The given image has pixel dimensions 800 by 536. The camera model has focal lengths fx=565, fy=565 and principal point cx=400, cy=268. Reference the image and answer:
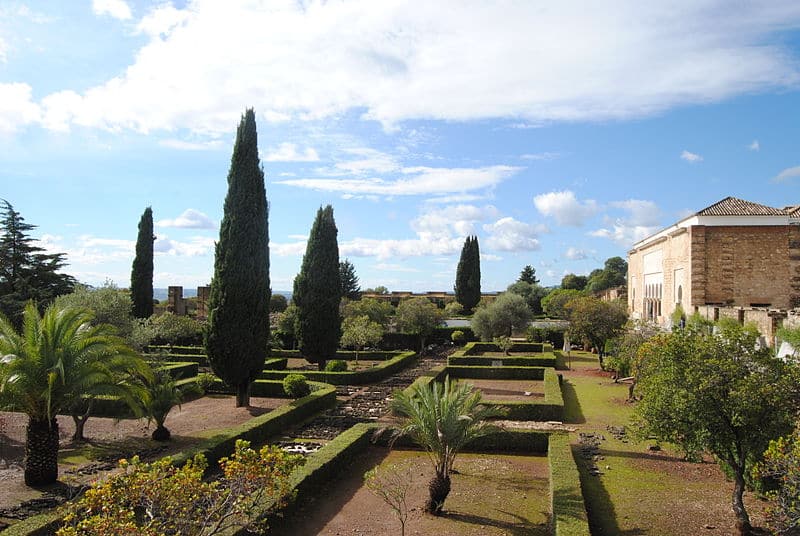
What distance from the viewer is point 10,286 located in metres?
28.4

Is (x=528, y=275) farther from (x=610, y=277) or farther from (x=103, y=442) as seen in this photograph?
(x=103, y=442)

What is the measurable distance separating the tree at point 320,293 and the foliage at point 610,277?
60.1 meters

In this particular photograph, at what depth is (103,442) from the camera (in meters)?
14.5

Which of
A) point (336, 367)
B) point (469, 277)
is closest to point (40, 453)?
point (336, 367)

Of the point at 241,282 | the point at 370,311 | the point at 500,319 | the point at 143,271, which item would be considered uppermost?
the point at 143,271

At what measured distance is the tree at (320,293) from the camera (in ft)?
86.2

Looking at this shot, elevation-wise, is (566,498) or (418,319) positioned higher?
(418,319)

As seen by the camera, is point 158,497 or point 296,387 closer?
point 158,497

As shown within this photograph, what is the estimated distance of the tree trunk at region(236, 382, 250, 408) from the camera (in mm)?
18984

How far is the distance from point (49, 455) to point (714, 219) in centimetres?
2684

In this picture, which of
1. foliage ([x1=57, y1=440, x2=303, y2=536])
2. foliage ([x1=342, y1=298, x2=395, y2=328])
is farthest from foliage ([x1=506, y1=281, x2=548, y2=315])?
foliage ([x1=57, y1=440, x2=303, y2=536])

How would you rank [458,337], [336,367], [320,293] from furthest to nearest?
[458,337], [320,293], [336,367]

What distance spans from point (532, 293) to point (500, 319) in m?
37.0

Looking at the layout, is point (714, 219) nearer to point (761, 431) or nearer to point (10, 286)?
point (761, 431)
